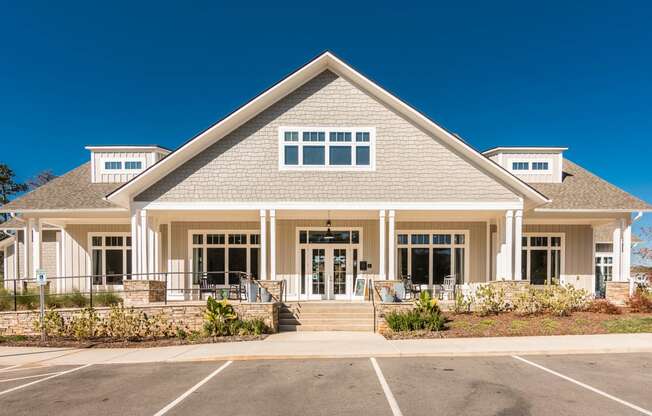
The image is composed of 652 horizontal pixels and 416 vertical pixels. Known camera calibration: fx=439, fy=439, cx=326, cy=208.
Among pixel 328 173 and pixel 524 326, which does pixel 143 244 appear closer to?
pixel 328 173

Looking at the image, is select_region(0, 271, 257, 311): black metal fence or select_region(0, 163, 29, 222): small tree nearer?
select_region(0, 271, 257, 311): black metal fence

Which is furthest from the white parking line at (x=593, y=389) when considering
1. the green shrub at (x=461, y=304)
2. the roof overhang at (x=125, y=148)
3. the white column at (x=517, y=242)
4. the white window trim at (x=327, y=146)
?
the roof overhang at (x=125, y=148)

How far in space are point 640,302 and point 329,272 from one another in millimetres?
10994

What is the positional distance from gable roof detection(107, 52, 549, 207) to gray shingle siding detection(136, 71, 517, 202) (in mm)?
201

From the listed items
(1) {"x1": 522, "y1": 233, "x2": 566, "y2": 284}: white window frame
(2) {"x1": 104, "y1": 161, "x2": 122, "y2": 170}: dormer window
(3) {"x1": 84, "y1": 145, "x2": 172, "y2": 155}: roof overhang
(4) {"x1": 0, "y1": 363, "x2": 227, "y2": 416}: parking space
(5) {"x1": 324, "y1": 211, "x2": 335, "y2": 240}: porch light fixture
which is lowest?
(4) {"x1": 0, "y1": 363, "x2": 227, "y2": 416}: parking space

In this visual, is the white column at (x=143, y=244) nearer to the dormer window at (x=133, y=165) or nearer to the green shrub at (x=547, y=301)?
the dormer window at (x=133, y=165)

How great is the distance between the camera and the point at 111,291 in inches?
617

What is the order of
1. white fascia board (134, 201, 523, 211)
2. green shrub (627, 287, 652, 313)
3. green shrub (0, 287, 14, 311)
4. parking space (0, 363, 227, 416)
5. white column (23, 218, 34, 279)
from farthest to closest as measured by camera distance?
white column (23, 218, 34, 279)
white fascia board (134, 201, 523, 211)
green shrub (627, 287, 652, 313)
green shrub (0, 287, 14, 311)
parking space (0, 363, 227, 416)

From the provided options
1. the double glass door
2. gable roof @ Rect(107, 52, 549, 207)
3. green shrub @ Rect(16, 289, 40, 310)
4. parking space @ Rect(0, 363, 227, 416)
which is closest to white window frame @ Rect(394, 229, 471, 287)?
the double glass door

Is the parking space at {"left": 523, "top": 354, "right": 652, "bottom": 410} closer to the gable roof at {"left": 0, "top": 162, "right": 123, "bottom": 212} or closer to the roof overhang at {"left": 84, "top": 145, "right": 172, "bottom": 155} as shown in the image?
the gable roof at {"left": 0, "top": 162, "right": 123, "bottom": 212}

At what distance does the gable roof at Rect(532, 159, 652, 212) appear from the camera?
671 inches

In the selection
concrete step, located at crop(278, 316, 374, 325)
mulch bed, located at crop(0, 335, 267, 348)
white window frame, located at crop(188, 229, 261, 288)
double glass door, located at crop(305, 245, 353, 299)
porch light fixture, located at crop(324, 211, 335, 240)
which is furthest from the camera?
white window frame, located at crop(188, 229, 261, 288)

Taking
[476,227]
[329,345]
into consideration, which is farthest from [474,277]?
[329,345]

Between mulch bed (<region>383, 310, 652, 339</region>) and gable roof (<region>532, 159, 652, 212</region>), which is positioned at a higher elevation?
gable roof (<region>532, 159, 652, 212</region>)
